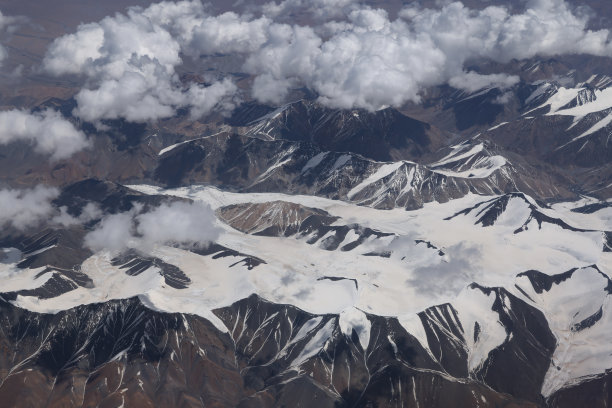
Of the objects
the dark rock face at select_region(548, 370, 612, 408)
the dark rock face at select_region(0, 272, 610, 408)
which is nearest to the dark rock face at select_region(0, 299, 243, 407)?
the dark rock face at select_region(0, 272, 610, 408)

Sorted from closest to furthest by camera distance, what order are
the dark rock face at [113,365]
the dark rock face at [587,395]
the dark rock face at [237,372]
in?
the dark rock face at [237,372]
the dark rock face at [113,365]
the dark rock face at [587,395]

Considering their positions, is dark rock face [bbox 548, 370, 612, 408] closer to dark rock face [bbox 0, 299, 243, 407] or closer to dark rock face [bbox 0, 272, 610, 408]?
dark rock face [bbox 0, 272, 610, 408]

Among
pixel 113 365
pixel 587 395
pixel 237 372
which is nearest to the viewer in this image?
pixel 587 395

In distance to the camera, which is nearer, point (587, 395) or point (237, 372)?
point (587, 395)

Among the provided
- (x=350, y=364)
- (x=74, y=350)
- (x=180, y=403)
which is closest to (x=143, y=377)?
(x=180, y=403)

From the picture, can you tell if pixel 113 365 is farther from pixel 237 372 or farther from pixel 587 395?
pixel 587 395

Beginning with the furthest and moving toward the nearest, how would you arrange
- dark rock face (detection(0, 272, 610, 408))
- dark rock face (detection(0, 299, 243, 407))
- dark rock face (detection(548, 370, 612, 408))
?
dark rock face (detection(548, 370, 612, 408))
dark rock face (detection(0, 299, 243, 407))
dark rock face (detection(0, 272, 610, 408))

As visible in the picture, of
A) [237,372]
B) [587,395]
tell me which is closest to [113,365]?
[237,372]

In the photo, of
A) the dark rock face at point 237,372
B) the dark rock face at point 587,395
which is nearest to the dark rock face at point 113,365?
the dark rock face at point 237,372

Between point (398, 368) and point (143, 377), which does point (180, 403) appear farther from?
point (398, 368)

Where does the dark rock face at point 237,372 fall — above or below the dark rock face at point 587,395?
above

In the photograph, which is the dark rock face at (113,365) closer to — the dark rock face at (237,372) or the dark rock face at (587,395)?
the dark rock face at (237,372)
